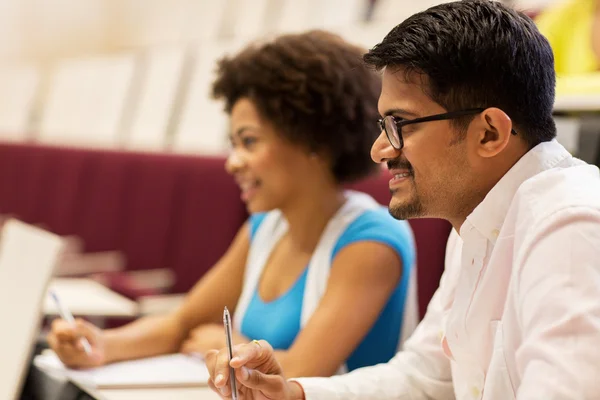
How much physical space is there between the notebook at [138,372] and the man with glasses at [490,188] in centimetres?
28

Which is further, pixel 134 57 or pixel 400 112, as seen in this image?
pixel 134 57

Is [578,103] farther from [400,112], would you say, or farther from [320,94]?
[400,112]

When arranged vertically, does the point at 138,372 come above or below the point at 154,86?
below

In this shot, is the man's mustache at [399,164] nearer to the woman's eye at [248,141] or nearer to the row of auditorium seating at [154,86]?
the woman's eye at [248,141]

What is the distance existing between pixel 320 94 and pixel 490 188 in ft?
Result: 1.93

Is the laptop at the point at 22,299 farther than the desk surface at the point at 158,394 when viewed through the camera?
Yes

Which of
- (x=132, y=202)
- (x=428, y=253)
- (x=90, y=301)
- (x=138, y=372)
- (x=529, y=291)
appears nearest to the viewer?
(x=529, y=291)

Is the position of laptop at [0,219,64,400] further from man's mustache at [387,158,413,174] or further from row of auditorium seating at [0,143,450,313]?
row of auditorium seating at [0,143,450,313]

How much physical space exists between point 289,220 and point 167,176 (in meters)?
1.22

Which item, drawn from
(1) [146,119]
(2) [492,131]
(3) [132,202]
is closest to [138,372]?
(2) [492,131]

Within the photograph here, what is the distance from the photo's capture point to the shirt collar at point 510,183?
79 cm

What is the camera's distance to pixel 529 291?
691 millimetres

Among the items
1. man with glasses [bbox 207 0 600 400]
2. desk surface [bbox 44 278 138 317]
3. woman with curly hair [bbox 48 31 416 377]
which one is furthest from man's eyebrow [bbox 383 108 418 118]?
desk surface [bbox 44 278 138 317]

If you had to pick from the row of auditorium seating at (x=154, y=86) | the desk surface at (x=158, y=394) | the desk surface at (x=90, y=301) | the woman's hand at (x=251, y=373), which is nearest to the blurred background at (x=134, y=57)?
the row of auditorium seating at (x=154, y=86)
